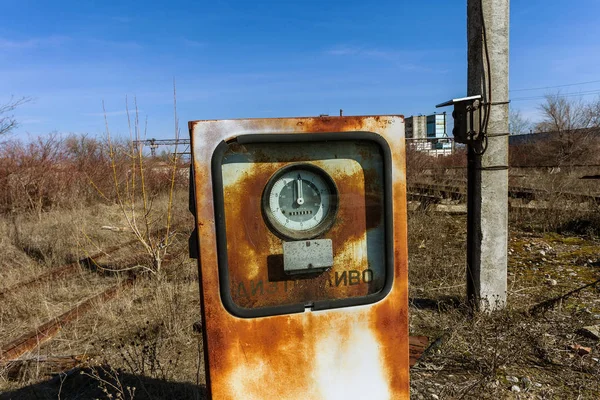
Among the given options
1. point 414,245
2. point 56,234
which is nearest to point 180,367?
point 414,245

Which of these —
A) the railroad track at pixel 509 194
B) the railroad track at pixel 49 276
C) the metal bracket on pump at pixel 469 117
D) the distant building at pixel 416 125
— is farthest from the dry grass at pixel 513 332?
the distant building at pixel 416 125

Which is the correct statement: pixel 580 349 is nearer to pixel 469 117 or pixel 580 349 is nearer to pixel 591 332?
pixel 591 332

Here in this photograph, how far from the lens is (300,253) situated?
1.65m

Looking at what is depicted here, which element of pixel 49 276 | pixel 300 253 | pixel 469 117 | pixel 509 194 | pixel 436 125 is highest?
pixel 436 125

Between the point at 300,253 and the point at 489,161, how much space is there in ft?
7.87

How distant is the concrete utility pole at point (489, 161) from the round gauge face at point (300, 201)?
7.12 ft

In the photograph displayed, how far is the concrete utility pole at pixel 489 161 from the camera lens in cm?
334

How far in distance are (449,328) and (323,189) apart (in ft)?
7.72

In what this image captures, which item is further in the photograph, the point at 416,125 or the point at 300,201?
the point at 416,125

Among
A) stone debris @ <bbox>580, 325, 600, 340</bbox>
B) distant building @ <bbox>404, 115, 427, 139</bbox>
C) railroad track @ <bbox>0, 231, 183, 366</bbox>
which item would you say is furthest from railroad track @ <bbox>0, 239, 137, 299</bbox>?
distant building @ <bbox>404, 115, 427, 139</bbox>

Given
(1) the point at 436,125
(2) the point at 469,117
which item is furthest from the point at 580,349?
(1) the point at 436,125

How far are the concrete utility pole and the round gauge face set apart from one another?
2.17 m

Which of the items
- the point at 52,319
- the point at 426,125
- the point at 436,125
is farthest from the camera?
the point at 426,125

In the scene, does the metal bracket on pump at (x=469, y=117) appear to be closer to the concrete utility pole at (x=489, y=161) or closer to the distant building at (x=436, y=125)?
the concrete utility pole at (x=489, y=161)
